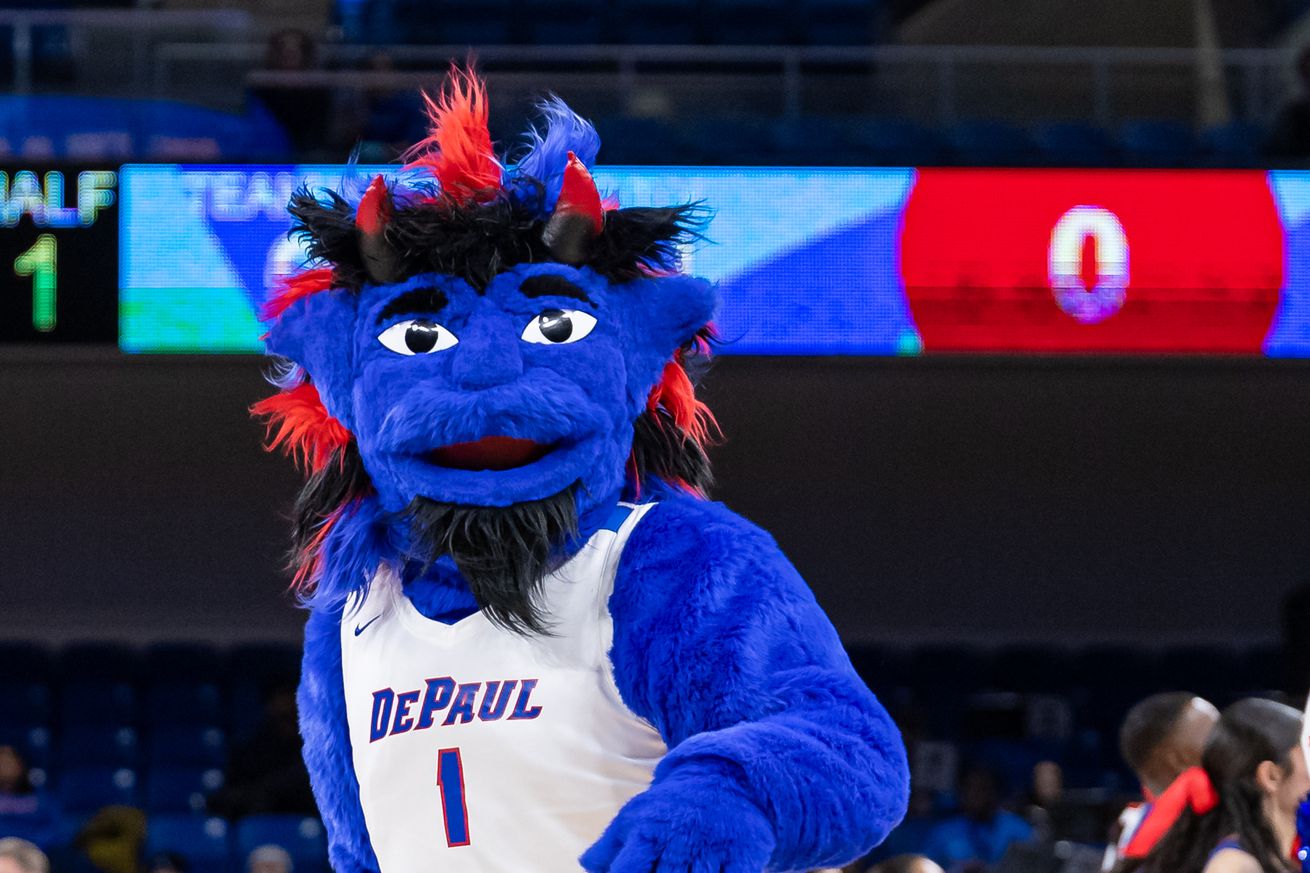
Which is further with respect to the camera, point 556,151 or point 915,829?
point 915,829

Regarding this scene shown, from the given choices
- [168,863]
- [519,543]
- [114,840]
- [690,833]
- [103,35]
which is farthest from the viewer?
[103,35]

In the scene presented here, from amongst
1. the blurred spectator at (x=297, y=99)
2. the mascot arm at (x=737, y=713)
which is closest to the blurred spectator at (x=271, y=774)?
the blurred spectator at (x=297, y=99)

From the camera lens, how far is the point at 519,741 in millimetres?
1719

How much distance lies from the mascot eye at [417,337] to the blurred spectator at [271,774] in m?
4.46

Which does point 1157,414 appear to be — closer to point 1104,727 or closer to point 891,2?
point 1104,727

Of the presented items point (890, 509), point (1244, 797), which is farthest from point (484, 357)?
point (890, 509)

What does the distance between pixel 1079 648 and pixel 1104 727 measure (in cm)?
64

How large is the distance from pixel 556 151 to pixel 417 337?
27 cm

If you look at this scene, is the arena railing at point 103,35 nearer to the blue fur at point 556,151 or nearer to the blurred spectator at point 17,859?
the blurred spectator at point 17,859

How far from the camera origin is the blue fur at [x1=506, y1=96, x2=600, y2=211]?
1.87 m

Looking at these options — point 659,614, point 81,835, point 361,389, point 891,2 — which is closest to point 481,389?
point 361,389

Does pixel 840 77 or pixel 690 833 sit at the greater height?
pixel 840 77

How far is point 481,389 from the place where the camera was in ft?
5.62

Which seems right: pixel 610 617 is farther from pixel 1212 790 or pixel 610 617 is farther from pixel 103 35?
pixel 103 35
